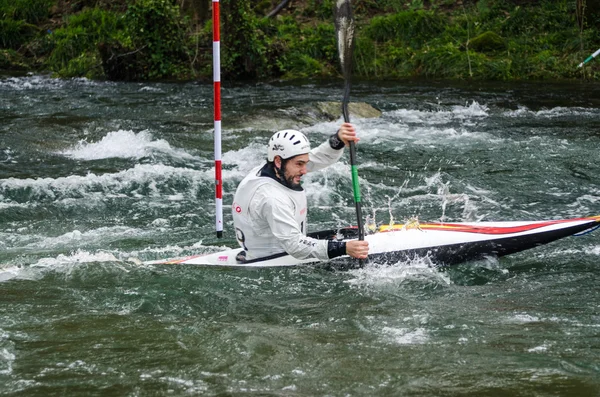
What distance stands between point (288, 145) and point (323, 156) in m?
0.73

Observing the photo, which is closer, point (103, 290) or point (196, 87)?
point (103, 290)

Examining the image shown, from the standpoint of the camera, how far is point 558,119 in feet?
39.8

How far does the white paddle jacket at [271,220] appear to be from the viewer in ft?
18.2

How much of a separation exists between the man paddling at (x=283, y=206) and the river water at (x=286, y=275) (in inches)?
12.4

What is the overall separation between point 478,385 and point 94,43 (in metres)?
16.5

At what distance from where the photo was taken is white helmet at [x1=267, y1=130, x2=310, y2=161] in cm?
557

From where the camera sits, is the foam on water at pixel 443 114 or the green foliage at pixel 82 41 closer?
the foam on water at pixel 443 114

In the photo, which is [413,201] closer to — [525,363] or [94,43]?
[525,363]

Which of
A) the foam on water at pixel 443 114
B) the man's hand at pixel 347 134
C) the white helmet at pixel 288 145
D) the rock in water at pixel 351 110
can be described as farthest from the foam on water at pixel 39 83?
the white helmet at pixel 288 145

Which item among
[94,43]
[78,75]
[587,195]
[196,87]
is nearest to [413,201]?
[587,195]

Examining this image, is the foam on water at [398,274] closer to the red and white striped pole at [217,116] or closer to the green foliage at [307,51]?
the red and white striped pole at [217,116]

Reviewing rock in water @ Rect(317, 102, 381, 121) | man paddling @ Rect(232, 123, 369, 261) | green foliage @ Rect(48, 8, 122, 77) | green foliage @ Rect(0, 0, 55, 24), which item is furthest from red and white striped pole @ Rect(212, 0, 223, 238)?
green foliage @ Rect(0, 0, 55, 24)

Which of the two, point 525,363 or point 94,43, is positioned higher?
point 94,43

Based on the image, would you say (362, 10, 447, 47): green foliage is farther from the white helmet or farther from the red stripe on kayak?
the white helmet
